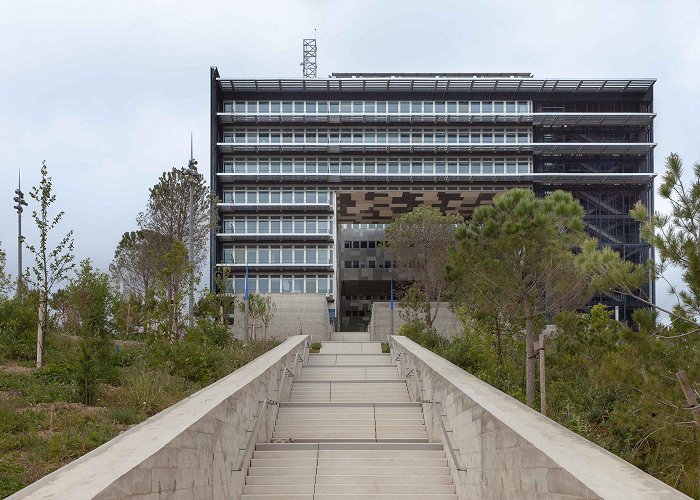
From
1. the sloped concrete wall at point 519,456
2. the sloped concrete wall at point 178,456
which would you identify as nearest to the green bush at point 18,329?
the sloped concrete wall at point 178,456

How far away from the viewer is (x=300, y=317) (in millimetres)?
44344

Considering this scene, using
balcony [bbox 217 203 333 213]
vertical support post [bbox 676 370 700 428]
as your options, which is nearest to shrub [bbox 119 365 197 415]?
vertical support post [bbox 676 370 700 428]

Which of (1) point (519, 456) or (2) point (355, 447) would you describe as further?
(2) point (355, 447)

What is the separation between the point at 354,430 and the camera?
11.3m

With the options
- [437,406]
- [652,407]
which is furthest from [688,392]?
[437,406]

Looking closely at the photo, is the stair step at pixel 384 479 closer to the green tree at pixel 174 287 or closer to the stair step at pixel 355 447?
the stair step at pixel 355 447

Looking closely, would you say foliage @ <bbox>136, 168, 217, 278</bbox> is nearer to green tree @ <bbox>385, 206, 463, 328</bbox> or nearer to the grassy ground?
green tree @ <bbox>385, 206, 463, 328</bbox>

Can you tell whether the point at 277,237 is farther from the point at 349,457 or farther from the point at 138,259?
the point at 349,457

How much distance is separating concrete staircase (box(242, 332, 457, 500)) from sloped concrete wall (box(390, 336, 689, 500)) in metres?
0.48

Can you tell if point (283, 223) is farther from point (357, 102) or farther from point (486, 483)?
point (486, 483)

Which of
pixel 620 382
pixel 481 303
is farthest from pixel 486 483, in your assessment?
pixel 481 303

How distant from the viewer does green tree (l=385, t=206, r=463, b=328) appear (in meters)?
35.8

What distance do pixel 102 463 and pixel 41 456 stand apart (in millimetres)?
3513

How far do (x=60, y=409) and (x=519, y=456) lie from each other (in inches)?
272
